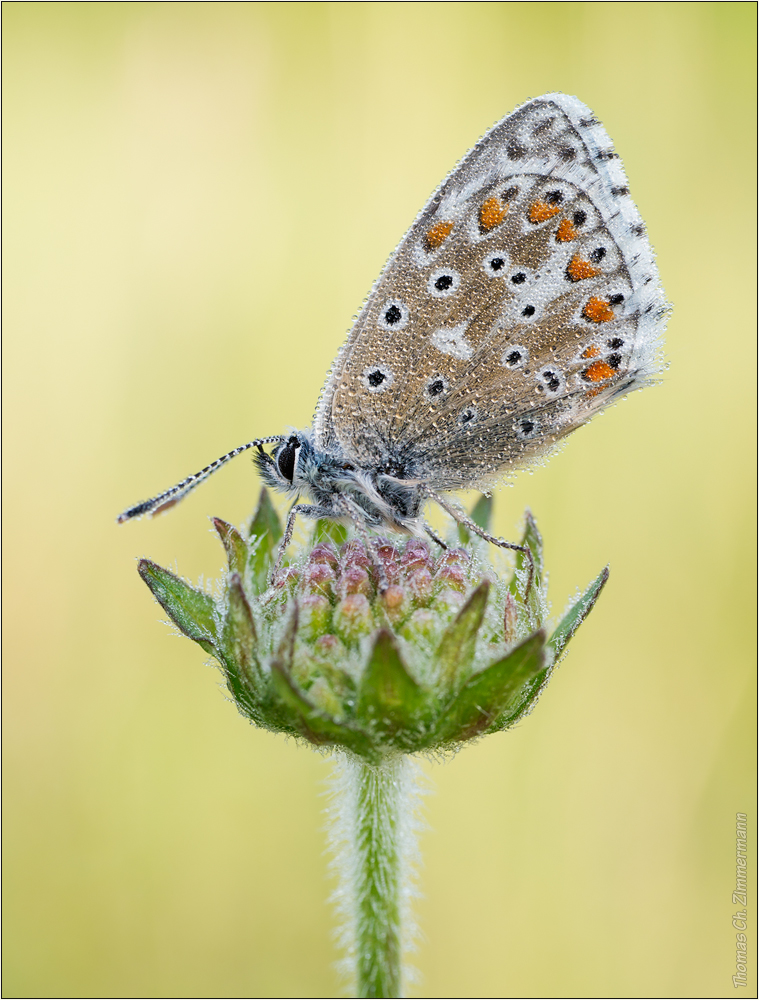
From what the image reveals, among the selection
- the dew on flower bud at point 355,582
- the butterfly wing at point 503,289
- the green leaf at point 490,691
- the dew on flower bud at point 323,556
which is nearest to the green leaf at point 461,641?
the green leaf at point 490,691

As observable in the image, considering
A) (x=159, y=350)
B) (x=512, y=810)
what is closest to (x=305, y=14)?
(x=159, y=350)

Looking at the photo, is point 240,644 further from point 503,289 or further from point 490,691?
point 503,289

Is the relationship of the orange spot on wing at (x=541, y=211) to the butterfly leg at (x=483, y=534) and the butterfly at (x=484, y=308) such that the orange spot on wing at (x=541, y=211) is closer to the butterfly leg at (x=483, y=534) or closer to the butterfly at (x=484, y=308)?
the butterfly at (x=484, y=308)

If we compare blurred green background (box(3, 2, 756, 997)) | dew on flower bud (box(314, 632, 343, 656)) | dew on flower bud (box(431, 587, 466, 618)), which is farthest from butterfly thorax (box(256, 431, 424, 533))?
blurred green background (box(3, 2, 756, 997))

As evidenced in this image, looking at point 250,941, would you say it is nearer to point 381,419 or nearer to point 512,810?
point 512,810

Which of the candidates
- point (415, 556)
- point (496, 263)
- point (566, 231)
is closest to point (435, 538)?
point (415, 556)

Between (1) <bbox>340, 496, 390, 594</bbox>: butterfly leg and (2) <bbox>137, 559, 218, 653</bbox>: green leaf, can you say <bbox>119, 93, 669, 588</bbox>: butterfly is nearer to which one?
(1) <bbox>340, 496, 390, 594</bbox>: butterfly leg
